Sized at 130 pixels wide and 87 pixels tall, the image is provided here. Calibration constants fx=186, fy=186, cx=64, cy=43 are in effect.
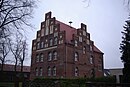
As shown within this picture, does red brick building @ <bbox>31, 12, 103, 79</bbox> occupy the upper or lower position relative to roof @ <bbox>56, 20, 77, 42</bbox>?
lower

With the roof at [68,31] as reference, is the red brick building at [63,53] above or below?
below

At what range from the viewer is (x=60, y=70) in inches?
1298

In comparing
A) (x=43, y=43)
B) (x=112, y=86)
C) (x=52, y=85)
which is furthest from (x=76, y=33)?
(x=112, y=86)

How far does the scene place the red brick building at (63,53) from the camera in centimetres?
3369

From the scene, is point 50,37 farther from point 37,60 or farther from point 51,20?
point 37,60

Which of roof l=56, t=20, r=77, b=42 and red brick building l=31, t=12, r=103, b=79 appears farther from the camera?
roof l=56, t=20, r=77, b=42

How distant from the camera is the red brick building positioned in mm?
33688

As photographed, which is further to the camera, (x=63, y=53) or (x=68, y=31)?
(x=68, y=31)

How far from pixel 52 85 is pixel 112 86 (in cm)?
883

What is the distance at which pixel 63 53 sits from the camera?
33.4 m

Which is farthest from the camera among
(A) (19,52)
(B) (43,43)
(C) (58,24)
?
(A) (19,52)

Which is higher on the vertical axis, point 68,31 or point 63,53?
point 68,31

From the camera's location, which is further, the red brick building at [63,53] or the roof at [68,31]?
the roof at [68,31]

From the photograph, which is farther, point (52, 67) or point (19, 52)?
point (19, 52)
